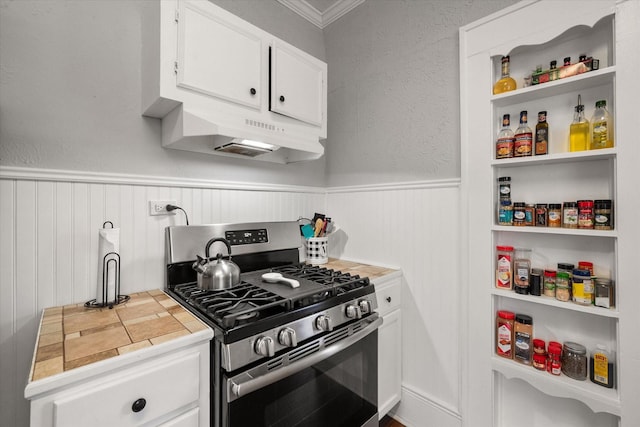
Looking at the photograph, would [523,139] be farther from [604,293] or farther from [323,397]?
[323,397]

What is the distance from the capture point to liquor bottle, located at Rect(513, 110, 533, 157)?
1323 mm

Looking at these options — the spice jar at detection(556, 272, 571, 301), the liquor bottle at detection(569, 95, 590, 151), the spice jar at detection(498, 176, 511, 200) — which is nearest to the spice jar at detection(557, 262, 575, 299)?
the spice jar at detection(556, 272, 571, 301)

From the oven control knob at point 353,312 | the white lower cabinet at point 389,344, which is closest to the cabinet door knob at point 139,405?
the oven control knob at point 353,312

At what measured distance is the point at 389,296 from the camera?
168 centimetres

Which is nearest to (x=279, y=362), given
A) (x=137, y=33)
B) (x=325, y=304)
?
(x=325, y=304)

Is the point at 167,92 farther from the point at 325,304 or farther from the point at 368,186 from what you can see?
the point at 368,186

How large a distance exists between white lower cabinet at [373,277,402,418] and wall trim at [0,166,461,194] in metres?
0.61

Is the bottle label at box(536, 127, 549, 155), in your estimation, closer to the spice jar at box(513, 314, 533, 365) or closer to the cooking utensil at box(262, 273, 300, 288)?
the spice jar at box(513, 314, 533, 365)

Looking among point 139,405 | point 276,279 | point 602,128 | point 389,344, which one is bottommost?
point 389,344

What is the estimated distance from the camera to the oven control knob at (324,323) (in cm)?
113

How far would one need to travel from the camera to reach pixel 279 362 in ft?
3.25

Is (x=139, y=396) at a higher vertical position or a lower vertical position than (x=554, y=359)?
higher

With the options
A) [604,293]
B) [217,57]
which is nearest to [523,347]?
[604,293]

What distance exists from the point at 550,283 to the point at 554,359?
33 cm
